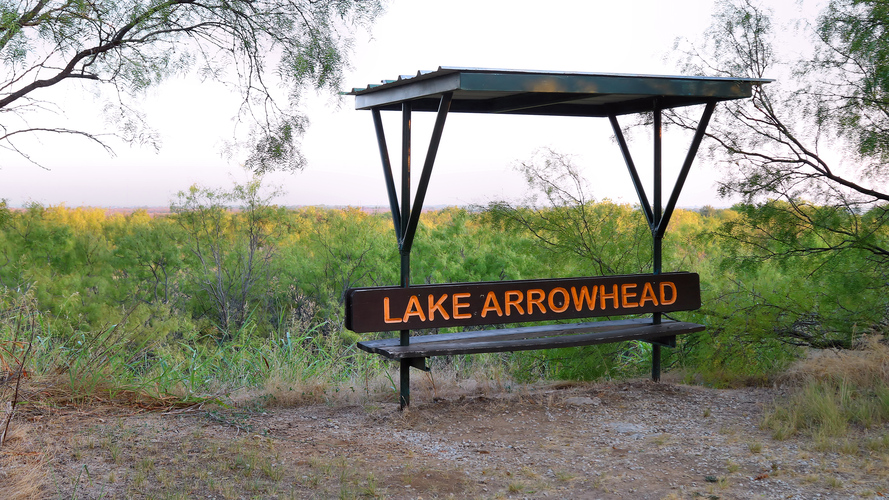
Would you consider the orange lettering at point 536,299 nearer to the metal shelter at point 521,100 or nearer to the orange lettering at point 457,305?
the orange lettering at point 457,305

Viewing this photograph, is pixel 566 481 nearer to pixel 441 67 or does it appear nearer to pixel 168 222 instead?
pixel 441 67

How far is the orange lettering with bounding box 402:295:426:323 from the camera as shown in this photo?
17.5 ft

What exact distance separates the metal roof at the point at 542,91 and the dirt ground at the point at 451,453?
7.80 ft

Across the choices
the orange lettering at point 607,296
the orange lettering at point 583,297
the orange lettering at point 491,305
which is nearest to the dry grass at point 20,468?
the orange lettering at point 491,305

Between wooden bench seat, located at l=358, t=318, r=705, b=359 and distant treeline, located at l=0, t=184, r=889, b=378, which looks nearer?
wooden bench seat, located at l=358, t=318, r=705, b=359

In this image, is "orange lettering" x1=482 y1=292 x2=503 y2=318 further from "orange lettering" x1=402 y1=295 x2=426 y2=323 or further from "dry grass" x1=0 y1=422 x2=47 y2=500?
"dry grass" x1=0 y1=422 x2=47 y2=500

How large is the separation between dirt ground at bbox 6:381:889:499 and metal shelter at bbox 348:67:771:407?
740 mm

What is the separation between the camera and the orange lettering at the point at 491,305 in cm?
557

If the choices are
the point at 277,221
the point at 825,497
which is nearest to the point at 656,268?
the point at 825,497

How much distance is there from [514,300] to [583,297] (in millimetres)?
676

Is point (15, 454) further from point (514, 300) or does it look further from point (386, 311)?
point (514, 300)

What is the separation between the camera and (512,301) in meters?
5.67

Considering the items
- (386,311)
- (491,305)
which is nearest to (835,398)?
(491,305)

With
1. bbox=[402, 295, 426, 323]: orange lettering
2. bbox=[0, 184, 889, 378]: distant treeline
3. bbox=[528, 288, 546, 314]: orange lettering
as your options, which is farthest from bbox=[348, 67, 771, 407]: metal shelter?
bbox=[0, 184, 889, 378]: distant treeline
